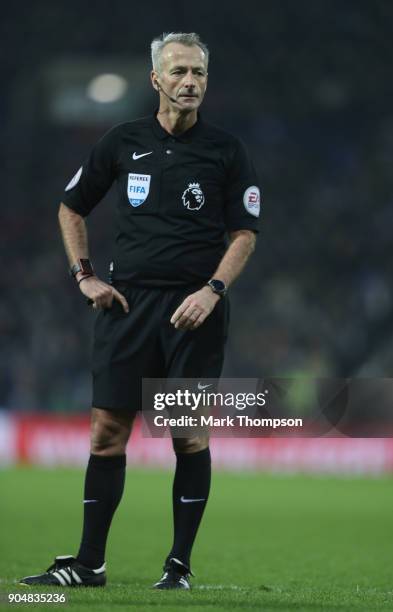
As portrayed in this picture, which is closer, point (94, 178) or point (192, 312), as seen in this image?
point (192, 312)

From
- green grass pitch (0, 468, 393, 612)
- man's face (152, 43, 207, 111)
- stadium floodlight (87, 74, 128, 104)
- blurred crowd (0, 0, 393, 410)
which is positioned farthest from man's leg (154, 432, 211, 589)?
stadium floodlight (87, 74, 128, 104)

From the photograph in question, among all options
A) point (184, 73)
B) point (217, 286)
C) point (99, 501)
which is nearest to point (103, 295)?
point (217, 286)

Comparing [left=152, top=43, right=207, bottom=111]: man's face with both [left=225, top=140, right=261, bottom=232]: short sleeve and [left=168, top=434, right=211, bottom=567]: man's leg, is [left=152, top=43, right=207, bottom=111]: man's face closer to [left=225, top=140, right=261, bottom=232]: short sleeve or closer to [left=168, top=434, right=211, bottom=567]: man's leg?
[left=225, top=140, right=261, bottom=232]: short sleeve

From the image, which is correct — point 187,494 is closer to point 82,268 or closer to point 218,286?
point 218,286

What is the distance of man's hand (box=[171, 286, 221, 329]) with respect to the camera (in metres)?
4.14

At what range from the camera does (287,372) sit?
18281 mm

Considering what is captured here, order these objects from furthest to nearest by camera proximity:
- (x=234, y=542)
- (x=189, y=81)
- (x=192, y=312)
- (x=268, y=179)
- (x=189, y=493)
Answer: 1. (x=268, y=179)
2. (x=234, y=542)
3. (x=189, y=493)
4. (x=189, y=81)
5. (x=192, y=312)

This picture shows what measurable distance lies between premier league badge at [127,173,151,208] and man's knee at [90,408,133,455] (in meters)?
0.78

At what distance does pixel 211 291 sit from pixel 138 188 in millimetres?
486

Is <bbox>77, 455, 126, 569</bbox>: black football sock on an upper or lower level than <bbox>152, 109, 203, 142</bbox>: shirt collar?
lower

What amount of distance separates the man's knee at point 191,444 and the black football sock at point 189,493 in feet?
0.05

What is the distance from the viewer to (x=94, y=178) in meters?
4.47

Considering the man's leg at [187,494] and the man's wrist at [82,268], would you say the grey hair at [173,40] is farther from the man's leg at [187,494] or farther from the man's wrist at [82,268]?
the man's leg at [187,494]

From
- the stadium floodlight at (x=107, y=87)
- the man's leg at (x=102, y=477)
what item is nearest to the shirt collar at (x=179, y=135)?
the man's leg at (x=102, y=477)
